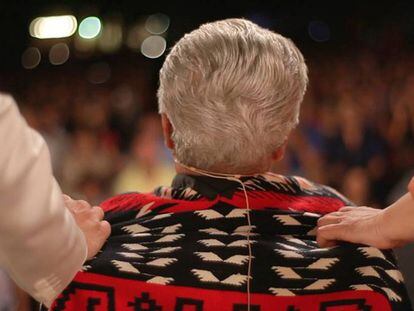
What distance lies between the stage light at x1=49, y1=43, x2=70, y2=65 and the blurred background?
332 mm

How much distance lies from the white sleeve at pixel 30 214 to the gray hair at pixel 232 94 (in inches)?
13.1

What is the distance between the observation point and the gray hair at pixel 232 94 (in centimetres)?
124

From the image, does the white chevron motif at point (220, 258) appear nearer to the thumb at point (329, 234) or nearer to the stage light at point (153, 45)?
the thumb at point (329, 234)

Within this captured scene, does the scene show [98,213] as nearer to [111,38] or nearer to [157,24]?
[111,38]

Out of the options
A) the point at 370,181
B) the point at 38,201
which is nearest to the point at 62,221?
the point at 38,201

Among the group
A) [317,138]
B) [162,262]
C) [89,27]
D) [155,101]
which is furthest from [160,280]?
[89,27]

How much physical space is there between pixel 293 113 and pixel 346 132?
300cm

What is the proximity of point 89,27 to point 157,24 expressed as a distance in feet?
3.59

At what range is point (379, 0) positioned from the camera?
8.92 m

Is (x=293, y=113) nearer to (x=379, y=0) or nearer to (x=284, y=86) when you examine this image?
(x=284, y=86)

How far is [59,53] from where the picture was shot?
42.7 ft

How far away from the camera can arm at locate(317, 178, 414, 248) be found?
117 cm

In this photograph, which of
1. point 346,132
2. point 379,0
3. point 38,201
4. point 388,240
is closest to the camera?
point 38,201

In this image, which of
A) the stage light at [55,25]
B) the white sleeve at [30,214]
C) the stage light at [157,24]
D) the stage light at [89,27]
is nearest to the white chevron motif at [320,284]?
the white sleeve at [30,214]
